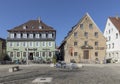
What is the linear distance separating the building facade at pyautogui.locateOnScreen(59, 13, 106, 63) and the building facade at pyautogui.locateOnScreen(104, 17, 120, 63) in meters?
5.35

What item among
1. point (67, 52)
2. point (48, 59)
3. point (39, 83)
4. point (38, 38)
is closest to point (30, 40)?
point (38, 38)

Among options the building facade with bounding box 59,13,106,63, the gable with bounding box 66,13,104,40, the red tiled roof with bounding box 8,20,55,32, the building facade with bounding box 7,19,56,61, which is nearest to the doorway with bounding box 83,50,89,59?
the building facade with bounding box 59,13,106,63

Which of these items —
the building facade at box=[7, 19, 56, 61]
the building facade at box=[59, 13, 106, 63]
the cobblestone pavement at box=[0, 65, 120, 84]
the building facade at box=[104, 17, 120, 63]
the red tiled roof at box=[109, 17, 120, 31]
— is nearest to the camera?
the cobblestone pavement at box=[0, 65, 120, 84]

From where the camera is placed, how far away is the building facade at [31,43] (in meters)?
71.9

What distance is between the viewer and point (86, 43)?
67.1 m

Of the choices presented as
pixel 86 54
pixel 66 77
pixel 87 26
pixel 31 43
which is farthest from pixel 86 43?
pixel 66 77

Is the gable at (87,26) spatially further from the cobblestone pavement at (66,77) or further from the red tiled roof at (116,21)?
the cobblestone pavement at (66,77)

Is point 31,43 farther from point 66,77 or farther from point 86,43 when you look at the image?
point 66,77

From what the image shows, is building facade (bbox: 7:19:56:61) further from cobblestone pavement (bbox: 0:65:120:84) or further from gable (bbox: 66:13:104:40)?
cobblestone pavement (bbox: 0:65:120:84)

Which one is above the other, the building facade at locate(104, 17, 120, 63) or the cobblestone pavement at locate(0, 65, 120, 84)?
the building facade at locate(104, 17, 120, 63)

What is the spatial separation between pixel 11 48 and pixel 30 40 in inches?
233

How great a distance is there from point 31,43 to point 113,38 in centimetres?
2387

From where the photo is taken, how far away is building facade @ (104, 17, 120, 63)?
7000 cm

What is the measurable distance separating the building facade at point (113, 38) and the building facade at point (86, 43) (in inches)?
211
